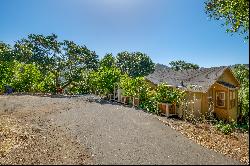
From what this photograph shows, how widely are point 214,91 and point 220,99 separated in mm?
1004

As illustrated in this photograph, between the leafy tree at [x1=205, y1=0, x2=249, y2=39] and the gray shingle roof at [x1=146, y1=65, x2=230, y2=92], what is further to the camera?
the gray shingle roof at [x1=146, y1=65, x2=230, y2=92]

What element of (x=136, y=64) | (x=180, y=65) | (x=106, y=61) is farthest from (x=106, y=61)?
(x=180, y=65)

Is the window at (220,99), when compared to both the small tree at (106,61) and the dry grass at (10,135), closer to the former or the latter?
the dry grass at (10,135)

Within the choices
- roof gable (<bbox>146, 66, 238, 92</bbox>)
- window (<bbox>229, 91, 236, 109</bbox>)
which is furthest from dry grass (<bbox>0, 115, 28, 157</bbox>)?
window (<bbox>229, 91, 236, 109</bbox>)

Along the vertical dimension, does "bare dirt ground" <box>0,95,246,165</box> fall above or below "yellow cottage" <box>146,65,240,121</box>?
below

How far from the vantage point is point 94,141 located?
48.4ft

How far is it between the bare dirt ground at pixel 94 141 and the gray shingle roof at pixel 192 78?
8.13 m

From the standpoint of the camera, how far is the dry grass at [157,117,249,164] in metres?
12.7

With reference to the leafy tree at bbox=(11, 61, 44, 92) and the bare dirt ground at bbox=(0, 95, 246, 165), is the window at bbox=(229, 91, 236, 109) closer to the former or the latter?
the bare dirt ground at bbox=(0, 95, 246, 165)

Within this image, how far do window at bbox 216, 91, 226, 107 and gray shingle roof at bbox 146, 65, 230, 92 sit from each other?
1877 millimetres

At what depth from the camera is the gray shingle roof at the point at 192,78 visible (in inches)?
1091

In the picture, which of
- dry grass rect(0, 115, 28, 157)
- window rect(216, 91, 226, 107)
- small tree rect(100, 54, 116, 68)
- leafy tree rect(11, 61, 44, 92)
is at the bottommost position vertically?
dry grass rect(0, 115, 28, 157)

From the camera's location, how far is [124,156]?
475 inches

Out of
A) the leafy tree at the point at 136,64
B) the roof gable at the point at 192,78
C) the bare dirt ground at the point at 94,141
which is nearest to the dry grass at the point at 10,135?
the bare dirt ground at the point at 94,141
